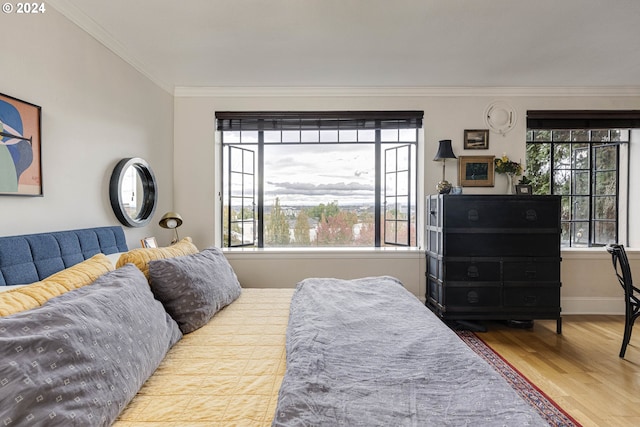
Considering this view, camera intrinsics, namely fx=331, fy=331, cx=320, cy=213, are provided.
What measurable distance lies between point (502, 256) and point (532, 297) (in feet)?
1.58

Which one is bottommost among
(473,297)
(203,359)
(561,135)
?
(473,297)

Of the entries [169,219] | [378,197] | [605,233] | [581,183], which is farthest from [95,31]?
[605,233]

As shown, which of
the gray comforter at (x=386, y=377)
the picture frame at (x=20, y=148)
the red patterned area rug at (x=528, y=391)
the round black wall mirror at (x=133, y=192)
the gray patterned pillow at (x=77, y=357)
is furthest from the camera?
the round black wall mirror at (x=133, y=192)

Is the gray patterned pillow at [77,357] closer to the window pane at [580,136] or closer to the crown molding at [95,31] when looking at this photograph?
the crown molding at [95,31]

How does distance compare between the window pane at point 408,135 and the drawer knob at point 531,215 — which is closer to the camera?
the drawer knob at point 531,215

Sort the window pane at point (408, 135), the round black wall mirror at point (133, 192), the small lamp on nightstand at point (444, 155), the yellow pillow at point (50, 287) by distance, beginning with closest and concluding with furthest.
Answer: the yellow pillow at point (50, 287)
the round black wall mirror at point (133, 192)
the small lamp on nightstand at point (444, 155)
the window pane at point (408, 135)

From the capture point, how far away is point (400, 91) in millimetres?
3623

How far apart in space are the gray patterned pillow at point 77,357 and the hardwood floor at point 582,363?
2309 millimetres

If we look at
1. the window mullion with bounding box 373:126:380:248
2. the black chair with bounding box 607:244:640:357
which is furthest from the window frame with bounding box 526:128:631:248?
the window mullion with bounding box 373:126:380:248

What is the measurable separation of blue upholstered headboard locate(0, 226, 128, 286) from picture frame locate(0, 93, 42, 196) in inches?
10.8

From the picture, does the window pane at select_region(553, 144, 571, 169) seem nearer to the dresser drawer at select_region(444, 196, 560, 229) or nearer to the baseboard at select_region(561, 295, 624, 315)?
the dresser drawer at select_region(444, 196, 560, 229)

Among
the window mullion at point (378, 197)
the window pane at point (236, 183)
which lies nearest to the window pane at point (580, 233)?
the window mullion at point (378, 197)

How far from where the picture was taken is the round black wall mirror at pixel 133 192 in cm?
249

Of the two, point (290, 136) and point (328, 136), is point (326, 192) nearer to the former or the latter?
point (328, 136)
